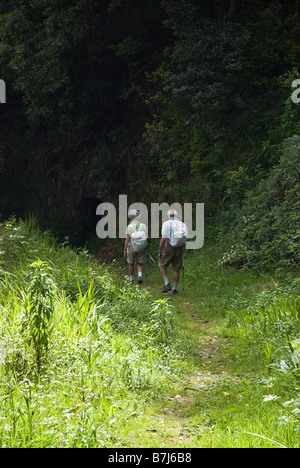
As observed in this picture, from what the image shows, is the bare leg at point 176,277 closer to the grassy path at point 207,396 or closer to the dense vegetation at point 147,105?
the grassy path at point 207,396

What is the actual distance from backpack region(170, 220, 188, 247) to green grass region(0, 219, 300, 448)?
1.93 m

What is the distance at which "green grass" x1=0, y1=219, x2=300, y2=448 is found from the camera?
14.3 feet

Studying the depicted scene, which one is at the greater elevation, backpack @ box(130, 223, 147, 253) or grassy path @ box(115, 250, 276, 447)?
backpack @ box(130, 223, 147, 253)

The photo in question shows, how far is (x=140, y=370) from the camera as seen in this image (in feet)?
19.0

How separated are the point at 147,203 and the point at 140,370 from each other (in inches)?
429

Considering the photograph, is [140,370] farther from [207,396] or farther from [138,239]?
[138,239]
